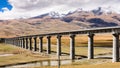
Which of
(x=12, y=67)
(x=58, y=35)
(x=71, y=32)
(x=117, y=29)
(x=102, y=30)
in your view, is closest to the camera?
(x=12, y=67)

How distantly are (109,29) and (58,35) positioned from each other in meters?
37.0

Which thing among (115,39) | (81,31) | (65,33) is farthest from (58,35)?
(115,39)

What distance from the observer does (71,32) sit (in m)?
→ 103

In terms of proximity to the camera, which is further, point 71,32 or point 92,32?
point 71,32

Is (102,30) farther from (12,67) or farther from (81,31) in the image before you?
(12,67)

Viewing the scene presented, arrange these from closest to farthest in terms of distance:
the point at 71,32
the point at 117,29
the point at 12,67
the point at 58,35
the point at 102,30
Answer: the point at 12,67
the point at 117,29
the point at 102,30
the point at 71,32
the point at 58,35

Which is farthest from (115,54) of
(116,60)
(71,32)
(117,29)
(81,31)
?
(71,32)

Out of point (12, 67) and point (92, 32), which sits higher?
point (92, 32)

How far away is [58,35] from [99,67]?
58.4 meters

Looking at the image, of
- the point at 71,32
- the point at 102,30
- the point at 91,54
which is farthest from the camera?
the point at 71,32

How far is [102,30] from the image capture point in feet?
283

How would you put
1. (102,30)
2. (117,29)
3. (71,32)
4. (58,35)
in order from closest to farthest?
(117,29)
(102,30)
(71,32)
(58,35)

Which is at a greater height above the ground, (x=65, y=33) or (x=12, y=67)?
(x=65, y=33)

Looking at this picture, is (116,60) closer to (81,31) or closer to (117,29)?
(117,29)
